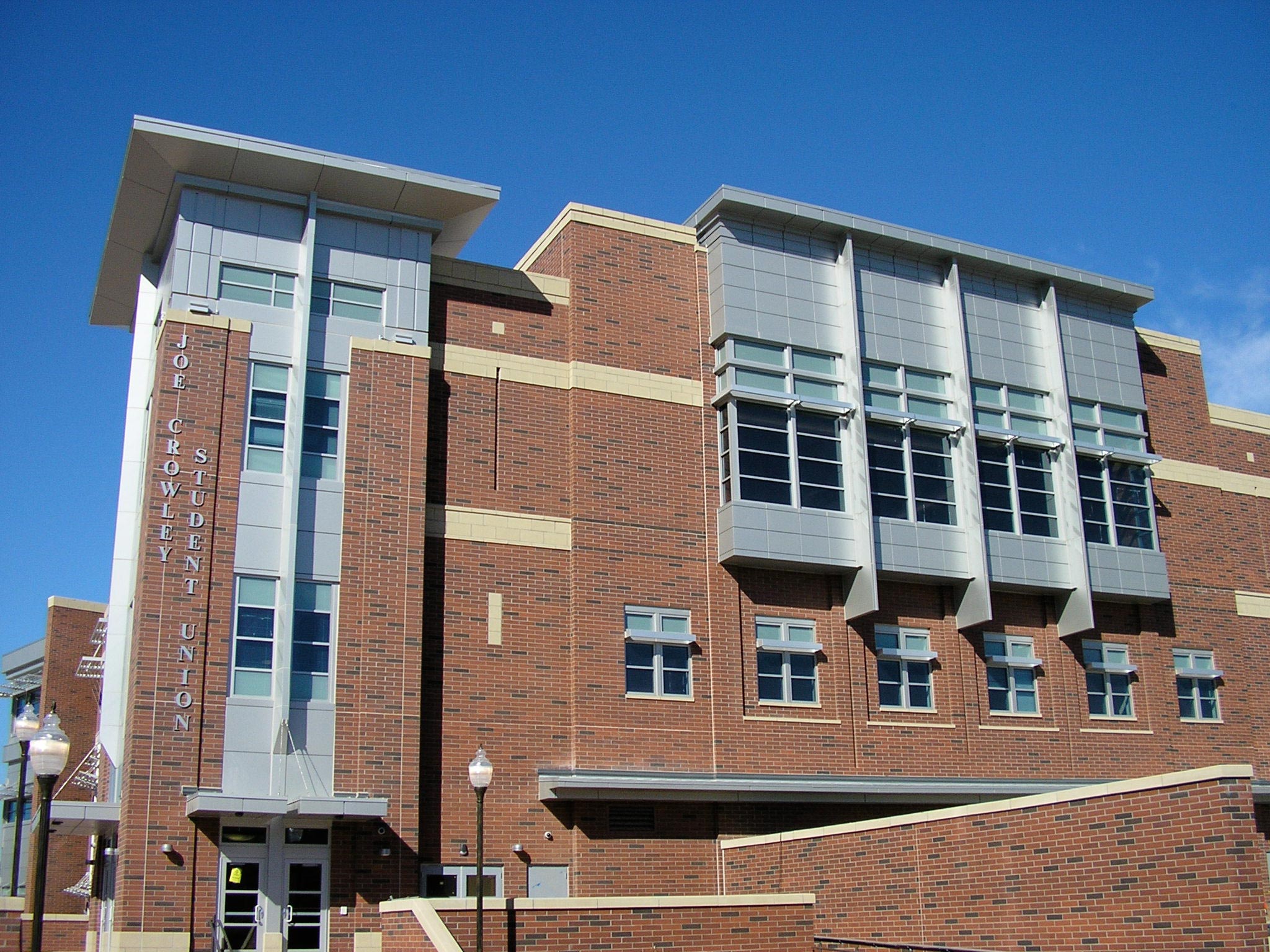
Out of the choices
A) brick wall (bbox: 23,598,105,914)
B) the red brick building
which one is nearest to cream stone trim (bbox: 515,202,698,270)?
the red brick building

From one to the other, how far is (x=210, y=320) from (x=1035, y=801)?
16.6m

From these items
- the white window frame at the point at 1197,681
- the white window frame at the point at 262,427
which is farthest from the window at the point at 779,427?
the white window frame at the point at 1197,681

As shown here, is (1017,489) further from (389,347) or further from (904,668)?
(389,347)

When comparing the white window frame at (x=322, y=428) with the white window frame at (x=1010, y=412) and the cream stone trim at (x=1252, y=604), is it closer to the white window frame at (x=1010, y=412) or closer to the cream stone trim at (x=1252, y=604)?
the white window frame at (x=1010, y=412)

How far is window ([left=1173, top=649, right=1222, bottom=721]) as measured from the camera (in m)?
33.0

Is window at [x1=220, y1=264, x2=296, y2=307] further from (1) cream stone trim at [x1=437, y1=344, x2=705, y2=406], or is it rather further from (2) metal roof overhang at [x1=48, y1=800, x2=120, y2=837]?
(2) metal roof overhang at [x1=48, y1=800, x2=120, y2=837]

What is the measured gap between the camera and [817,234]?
102 ft

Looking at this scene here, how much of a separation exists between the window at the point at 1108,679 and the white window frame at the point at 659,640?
10.1 meters

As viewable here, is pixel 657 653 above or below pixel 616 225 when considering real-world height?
below

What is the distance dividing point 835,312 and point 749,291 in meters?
2.12

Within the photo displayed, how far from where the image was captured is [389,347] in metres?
26.7

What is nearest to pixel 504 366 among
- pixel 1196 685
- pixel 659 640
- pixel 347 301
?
pixel 347 301

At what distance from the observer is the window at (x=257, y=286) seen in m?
26.1

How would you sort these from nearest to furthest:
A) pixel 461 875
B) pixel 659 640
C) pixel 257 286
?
pixel 461 875
pixel 257 286
pixel 659 640
